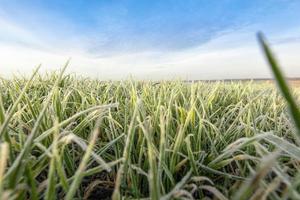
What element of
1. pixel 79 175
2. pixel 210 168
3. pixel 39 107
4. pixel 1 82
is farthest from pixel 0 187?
pixel 1 82

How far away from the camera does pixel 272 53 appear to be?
0.29m

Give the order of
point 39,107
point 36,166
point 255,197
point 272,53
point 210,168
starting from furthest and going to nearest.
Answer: point 39,107
point 210,168
point 36,166
point 255,197
point 272,53

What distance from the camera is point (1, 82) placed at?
78.5 inches

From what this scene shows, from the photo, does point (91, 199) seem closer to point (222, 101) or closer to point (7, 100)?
point (7, 100)

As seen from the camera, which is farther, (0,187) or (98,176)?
(98,176)

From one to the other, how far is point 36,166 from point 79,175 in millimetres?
176

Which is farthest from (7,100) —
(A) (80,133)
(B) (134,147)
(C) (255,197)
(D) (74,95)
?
(C) (255,197)

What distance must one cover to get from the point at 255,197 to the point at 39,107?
0.77 metres

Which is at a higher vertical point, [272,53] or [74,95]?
[272,53]

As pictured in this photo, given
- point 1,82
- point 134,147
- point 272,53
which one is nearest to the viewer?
point 272,53

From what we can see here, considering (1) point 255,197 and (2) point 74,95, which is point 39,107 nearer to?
(2) point 74,95

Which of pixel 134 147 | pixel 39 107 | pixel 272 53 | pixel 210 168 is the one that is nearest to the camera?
pixel 272 53

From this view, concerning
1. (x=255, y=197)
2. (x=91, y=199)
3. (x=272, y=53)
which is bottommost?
(x=91, y=199)

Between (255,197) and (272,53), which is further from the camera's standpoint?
(255,197)
